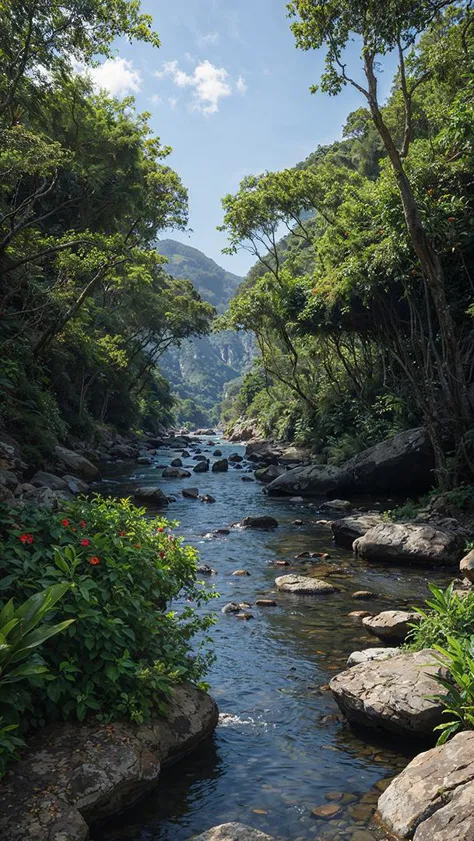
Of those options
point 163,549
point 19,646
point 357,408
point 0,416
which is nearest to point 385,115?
point 357,408

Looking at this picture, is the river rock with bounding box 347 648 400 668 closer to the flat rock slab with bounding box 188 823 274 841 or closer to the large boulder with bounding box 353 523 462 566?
the flat rock slab with bounding box 188 823 274 841

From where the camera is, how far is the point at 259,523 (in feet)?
51.4

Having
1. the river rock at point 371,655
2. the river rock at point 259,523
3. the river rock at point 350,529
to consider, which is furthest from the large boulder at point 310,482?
the river rock at point 371,655

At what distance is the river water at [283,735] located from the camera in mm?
4141

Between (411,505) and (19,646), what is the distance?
39.7ft

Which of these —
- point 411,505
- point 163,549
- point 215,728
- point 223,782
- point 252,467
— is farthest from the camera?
point 252,467

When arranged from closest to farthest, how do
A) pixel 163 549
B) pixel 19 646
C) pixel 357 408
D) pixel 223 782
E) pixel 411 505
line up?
pixel 19 646
pixel 223 782
pixel 163 549
pixel 411 505
pixel 357 408

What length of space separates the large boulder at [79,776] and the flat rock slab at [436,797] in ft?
5.70

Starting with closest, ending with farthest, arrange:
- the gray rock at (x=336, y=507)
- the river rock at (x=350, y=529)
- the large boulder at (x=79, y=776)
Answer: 1. the large boulder at (x=79, y=776)
2. the river rock at (x=350, y=529)
3. the gray rock at (x=336, y=507)

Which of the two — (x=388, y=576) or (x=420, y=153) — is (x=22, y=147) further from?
(x=388, y=576)

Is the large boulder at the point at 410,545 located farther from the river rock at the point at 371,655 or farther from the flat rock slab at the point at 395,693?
the flat rock slab at the point at 395,693

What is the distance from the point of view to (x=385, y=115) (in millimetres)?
31969

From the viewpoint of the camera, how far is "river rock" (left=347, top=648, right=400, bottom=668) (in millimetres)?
6039

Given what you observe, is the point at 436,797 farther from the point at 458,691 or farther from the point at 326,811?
the point at 458,691
